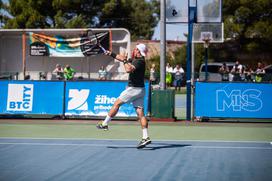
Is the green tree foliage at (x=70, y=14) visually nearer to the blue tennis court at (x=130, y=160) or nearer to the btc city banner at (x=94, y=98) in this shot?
the btc city banner at (x=94, y=98)

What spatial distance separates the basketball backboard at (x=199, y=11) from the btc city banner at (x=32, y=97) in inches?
161

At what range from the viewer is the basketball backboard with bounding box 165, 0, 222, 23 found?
56.2 ft

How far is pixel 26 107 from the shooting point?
17438mm

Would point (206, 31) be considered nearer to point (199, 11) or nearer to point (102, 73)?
point (199, 11)

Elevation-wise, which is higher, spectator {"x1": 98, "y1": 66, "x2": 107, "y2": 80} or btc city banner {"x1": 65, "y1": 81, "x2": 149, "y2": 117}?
spectator {"x1": 98, "y1": 66, "x2": 107, "y2": 80}

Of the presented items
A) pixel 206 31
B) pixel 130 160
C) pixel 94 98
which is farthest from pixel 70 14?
pixel 130 160

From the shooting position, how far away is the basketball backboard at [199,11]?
1714 cm

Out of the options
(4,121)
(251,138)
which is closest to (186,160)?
(251,138)

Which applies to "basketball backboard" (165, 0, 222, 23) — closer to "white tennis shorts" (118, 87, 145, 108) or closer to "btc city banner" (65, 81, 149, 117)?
"btc city banner" (65, 81, 149, 117)

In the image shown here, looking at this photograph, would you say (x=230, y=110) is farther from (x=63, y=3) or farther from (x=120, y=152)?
(x=63, y=3)

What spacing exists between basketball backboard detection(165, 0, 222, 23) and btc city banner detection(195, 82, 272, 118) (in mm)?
2105

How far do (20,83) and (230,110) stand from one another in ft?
21.4

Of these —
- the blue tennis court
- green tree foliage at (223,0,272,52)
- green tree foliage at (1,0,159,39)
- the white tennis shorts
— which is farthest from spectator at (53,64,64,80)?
green tree foliage at (223,0,272,52)

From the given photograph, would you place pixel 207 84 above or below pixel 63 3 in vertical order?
below
